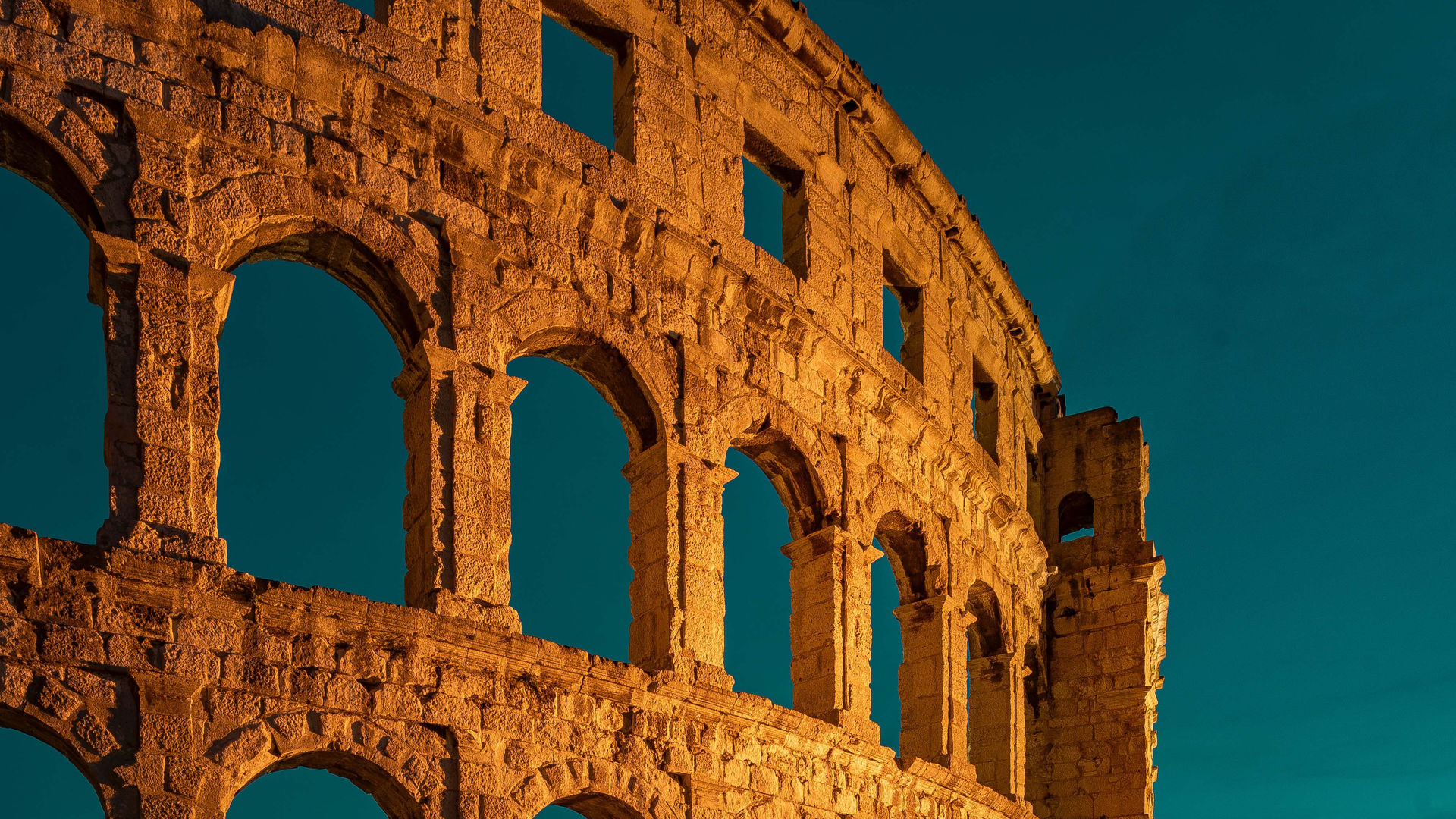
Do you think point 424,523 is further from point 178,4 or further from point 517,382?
point 178,4

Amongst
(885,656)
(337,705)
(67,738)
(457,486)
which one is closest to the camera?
(67,738)

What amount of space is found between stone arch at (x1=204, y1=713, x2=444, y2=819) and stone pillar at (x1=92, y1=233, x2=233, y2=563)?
983 millimetres

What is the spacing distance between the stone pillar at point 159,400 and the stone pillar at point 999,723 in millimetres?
9162

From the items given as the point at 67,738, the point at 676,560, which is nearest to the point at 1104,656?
the point at 676,560

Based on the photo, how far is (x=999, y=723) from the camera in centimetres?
1633

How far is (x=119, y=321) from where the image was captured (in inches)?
359

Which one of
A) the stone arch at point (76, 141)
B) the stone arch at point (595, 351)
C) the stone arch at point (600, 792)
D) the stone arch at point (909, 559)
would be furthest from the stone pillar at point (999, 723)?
the stone arch at point (76, 141)

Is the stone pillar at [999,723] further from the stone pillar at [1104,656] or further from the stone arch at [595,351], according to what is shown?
the stone arch at [595,351]

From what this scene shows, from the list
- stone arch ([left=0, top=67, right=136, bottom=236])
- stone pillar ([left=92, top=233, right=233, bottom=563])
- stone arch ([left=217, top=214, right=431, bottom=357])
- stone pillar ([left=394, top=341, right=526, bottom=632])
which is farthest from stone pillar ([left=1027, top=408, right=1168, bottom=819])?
stone arch ([left=0, top=67, right=136, bottom=236])

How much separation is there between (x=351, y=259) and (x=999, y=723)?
28.5ft

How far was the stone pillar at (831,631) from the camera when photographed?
1294 centimetres

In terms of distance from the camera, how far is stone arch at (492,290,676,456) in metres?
11.0

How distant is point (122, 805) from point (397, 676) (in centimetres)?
170

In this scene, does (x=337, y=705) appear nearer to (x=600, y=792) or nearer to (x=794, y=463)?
(x=600, y=792)
